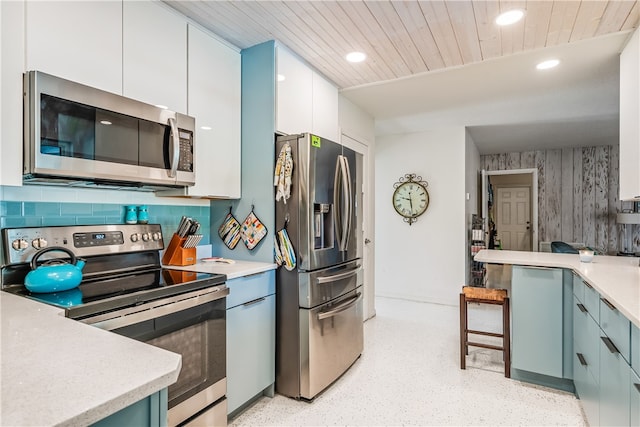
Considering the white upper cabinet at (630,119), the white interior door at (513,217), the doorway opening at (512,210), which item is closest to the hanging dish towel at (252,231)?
the white upper cabinet at (630,119)

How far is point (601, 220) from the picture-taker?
20.2 ft

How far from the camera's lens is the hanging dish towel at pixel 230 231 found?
2467 millimetres

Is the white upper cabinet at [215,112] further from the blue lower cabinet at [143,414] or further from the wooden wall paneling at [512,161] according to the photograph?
the wooden wall paneling at [512,161]

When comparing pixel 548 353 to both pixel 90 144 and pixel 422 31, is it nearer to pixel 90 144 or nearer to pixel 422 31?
pixel 422 31

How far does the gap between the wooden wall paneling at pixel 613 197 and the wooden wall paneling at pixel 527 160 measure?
45.8 inches

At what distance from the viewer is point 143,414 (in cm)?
77

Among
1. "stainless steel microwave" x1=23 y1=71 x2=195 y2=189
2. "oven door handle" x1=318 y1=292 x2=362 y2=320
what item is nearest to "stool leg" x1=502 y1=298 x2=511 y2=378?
"oven door handle" x1=318 y1=292 x2=362 y2=320

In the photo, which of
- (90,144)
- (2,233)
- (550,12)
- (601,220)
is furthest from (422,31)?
(601,220)

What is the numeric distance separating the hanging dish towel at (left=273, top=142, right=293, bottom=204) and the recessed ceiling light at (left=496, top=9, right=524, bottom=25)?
59.0 inches

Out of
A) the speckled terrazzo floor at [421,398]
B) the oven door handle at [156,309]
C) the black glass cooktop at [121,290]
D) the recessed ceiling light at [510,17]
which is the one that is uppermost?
the recessed ceiling light at [510,17]

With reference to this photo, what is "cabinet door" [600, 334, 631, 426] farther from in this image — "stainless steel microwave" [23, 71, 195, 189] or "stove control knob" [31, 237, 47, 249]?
"stove control knob" [31, 237, 47, 249]

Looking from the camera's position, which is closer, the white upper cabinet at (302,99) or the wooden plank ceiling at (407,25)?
the wooden plank ceiling at (407,25)

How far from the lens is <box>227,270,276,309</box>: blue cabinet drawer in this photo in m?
1.97

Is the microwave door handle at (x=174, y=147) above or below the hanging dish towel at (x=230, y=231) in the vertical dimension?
above
